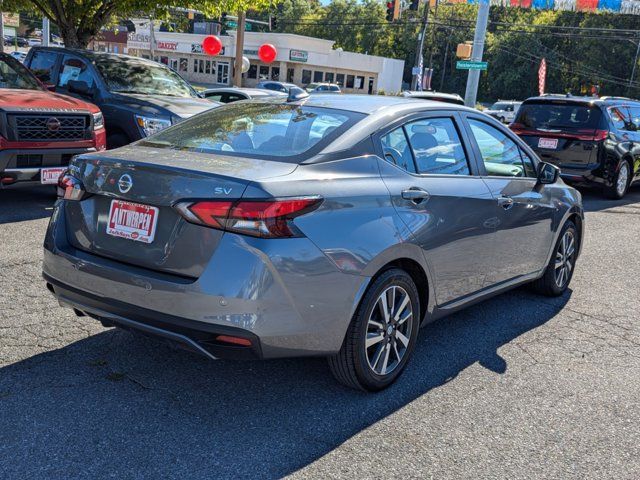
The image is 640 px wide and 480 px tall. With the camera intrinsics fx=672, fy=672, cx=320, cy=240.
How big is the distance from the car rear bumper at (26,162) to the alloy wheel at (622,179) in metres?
9.57

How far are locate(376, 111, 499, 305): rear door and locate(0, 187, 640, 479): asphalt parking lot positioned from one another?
0.60 m

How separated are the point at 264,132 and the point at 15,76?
6.13 m

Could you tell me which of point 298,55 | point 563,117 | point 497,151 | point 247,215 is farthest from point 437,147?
point 298,55

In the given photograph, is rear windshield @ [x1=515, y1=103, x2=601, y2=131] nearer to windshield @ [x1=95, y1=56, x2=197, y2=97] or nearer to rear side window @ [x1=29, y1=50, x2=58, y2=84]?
windshield @ [x1=95, y1=56, x2=197, y2=97]

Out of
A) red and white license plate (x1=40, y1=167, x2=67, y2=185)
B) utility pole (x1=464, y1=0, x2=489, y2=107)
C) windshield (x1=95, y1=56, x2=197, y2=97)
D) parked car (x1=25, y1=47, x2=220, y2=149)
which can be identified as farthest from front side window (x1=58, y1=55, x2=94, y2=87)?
utility pole (x1=464, y1=0, x2=489, y2=107)

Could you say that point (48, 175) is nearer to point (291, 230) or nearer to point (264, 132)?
point (264, 132)

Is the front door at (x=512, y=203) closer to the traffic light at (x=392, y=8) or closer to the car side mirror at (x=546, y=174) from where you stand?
the car side mirror at (x=546, y=174)

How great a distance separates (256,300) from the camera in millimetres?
3094

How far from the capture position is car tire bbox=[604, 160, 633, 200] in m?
12.2

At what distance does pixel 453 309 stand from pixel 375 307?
0.92m

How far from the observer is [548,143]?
11.9m

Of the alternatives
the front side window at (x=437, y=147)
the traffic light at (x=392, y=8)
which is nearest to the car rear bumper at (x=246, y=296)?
the front side window at (x=437, y=147)

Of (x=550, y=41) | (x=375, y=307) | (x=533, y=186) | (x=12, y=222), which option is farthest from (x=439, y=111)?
(x=550, y=41)

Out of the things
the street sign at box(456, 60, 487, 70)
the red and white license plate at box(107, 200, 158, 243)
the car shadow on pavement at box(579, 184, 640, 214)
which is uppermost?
the street sign at box(456, 60, 487, 70)
